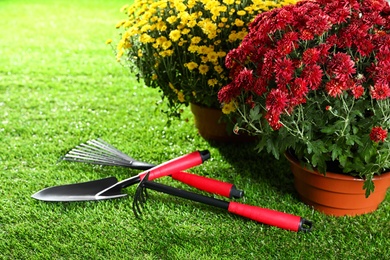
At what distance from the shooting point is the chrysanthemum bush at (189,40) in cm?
250

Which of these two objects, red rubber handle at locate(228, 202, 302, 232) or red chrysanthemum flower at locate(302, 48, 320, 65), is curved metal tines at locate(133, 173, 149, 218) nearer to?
red rubber handle at locate(228, 202, 302, 232)

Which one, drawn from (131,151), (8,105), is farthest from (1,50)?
(131,151)

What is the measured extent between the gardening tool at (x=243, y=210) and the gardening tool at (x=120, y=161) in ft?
0.38

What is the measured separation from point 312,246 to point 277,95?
611 millimetres

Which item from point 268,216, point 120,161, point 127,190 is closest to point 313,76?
point 268,216

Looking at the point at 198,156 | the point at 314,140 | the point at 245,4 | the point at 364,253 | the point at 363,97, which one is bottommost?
the point at 364,253

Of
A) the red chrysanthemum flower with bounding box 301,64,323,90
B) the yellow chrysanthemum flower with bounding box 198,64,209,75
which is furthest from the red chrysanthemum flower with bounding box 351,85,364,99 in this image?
the yellow chrysanthemum flower with bounding box 198,64,209,75

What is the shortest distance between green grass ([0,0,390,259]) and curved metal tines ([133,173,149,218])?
3 centimetres

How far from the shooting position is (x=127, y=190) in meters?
2.49

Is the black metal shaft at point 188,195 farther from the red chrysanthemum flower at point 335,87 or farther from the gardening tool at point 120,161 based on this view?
the red chrysanthemum flower at point 335,87

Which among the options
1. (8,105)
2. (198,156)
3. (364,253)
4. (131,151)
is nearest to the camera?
(364,253)

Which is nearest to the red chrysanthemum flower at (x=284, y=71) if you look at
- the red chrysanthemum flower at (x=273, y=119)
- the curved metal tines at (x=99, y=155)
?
the red chrysanthemum flower at (x=273, y=119)

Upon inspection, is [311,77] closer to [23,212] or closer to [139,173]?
[139,173]

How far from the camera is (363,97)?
201cm
